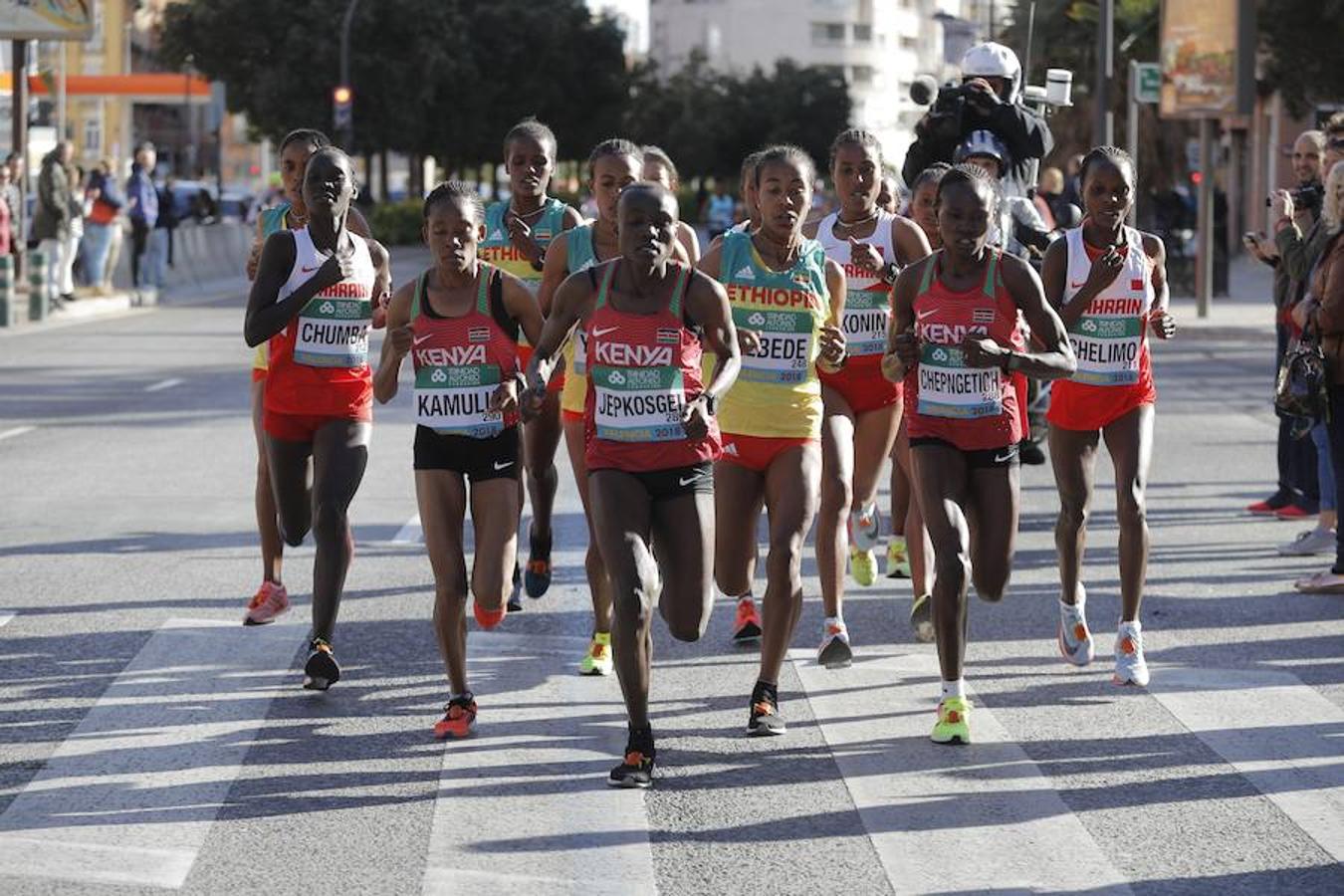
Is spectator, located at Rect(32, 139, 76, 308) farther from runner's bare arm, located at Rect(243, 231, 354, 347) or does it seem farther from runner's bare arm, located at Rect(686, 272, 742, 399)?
runner's bare arm, located at Rect(686, 272, 742, 399)

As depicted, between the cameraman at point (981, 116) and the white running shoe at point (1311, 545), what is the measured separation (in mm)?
2335

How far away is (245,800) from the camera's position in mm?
7105

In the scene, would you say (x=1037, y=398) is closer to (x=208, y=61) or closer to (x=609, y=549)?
(x=609, y=549)

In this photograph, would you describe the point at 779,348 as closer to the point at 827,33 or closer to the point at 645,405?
the point at 645,405

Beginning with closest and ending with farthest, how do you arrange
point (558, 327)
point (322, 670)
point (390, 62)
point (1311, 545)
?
point (558, 327), point (322, 670), point (1311, 545), point (390, 62)

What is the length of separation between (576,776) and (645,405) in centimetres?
112

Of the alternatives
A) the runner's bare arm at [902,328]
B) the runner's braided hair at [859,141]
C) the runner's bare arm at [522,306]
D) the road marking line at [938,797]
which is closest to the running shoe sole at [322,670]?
the runner's bare arm at [522,306]

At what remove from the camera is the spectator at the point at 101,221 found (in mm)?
31500

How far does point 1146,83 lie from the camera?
104ft

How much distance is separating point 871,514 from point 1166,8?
2358cm

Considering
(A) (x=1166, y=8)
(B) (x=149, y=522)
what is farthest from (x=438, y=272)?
(A) (x=1166, y=8)

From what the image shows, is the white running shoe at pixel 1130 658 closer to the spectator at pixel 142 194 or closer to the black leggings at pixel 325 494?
the black leggings at pixel 325 494

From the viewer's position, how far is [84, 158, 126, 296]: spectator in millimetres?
31500

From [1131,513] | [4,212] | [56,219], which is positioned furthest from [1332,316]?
[56,219]
